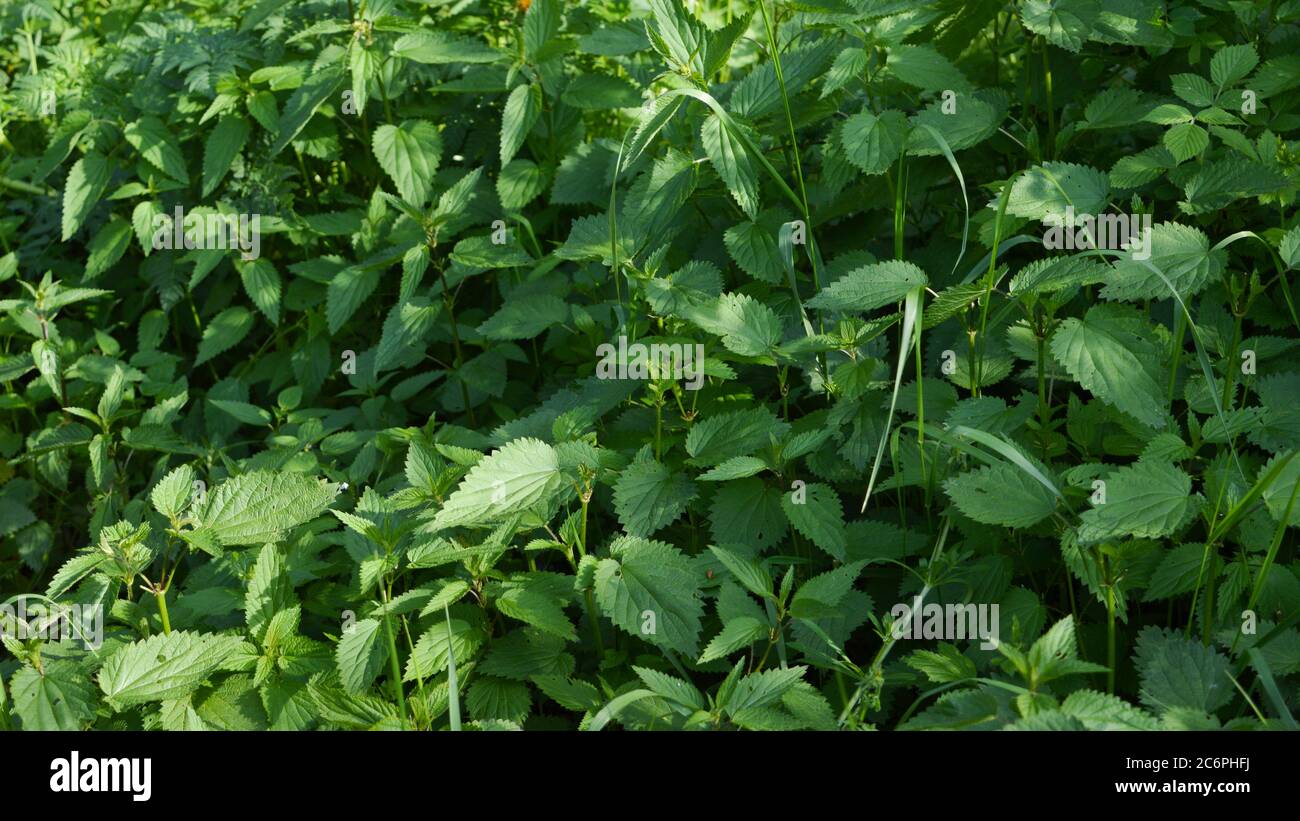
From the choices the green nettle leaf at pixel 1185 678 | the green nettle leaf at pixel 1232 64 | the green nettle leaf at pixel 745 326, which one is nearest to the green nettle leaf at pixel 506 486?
the green nettle leaf at pixel 745 326

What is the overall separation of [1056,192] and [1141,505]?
0.77 metres

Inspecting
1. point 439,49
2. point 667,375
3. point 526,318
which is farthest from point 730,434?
point 439,49

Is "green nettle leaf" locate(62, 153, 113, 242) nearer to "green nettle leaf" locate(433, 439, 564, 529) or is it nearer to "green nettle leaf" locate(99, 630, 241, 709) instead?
"green nettle leaf" locate(99, 630, 241, 709)

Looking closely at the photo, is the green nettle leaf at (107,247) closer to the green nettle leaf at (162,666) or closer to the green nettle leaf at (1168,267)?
the green nettle leaf at (162,666)

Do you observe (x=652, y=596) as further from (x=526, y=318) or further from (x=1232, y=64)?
(x=1232, y=64)

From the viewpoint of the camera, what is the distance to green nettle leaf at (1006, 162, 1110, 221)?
2.46 m

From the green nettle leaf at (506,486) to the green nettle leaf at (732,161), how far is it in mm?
646

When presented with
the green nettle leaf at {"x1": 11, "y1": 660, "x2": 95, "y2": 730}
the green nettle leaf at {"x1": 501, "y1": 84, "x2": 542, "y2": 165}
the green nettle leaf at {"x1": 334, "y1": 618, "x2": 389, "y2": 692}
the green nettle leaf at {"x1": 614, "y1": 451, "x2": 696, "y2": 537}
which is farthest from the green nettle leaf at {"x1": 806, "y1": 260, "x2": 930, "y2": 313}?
the green nettle leaf at {"x1": 11, "y1": 660, "x2": 95, "y2": 730}

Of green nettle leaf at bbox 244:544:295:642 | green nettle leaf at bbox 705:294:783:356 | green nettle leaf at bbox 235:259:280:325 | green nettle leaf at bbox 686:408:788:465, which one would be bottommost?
green nettle leaf at bbox 244:544:295:642

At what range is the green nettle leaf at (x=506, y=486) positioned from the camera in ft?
6.90

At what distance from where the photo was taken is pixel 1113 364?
7.08 ft

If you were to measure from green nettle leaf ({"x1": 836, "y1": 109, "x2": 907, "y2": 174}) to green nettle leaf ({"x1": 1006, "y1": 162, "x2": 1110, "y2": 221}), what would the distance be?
0.86ft
